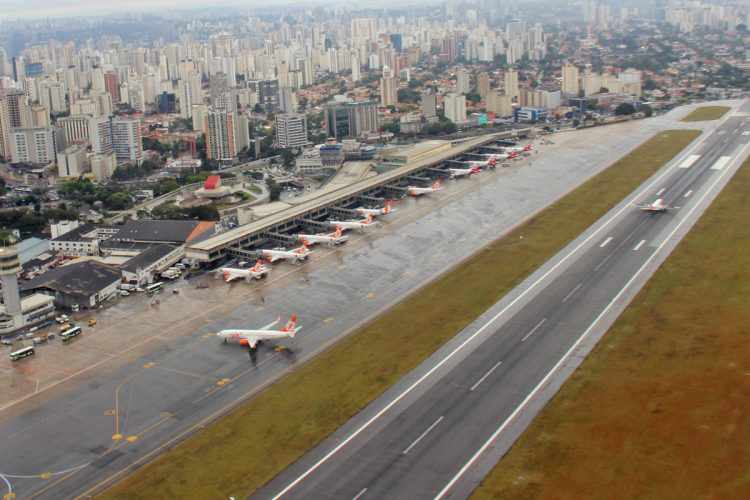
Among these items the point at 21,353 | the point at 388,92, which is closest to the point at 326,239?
the point at 21,353

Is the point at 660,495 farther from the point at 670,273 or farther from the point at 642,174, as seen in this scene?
the point at 642,174

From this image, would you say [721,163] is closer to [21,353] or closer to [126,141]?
[21,353]

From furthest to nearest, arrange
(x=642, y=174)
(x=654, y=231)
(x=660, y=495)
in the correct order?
(x=642, y=174) < (x=654, y=231) < (x=660, y=495)

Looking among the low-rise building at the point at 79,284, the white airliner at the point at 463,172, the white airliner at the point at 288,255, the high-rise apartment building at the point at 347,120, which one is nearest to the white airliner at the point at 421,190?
the white airliner at the point at 463,172

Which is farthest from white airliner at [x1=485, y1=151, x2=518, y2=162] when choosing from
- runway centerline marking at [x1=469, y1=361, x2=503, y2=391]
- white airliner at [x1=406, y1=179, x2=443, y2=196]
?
runway centerline marking at [x1=469, y1=361, x2=503, y2=391]

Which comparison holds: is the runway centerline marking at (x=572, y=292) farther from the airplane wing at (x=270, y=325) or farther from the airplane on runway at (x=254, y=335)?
the airplane wing at (x=270, y=325)

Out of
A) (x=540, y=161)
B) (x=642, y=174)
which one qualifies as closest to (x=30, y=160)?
(x=540, y=161)

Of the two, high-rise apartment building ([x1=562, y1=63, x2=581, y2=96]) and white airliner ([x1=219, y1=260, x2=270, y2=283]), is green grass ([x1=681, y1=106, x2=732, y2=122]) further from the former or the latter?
white airliner ([x1=219, y1=260, x2=270, y2=283])
